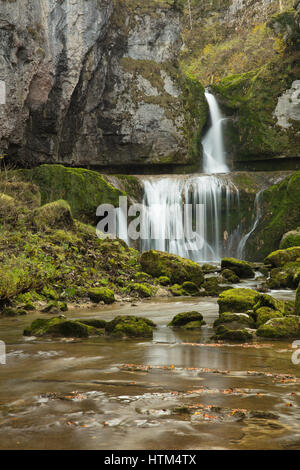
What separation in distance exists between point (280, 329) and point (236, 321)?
0.98 metres

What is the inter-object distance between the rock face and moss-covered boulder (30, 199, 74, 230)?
389 inches

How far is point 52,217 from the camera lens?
15672 millimetres

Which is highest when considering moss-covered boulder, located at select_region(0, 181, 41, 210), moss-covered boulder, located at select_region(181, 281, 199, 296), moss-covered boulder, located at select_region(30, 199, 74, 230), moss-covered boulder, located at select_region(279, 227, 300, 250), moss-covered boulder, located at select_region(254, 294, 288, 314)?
moss-covered boulder, located at select_region(0, 181, 41, 210)

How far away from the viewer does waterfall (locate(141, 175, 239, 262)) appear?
26.1 m

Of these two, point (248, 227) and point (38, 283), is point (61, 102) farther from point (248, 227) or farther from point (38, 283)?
point (38, 283)

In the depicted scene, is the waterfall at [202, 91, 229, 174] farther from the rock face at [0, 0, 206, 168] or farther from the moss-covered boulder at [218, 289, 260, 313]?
the moss-covered boulder at [218, 289, 260, 313]

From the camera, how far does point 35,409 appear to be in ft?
11.6

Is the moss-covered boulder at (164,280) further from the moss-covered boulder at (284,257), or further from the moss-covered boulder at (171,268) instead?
the moss-covered boulder at (284,257)

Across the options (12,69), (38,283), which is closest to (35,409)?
(38,283)

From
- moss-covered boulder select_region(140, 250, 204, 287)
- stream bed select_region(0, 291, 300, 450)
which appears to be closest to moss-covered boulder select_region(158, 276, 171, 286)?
moss-covered boulder select_region(140, 250, 204, 287)

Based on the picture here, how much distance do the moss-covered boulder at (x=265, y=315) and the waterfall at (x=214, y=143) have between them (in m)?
25.4

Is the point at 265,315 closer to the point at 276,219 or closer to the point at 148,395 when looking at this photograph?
the point at 148,395

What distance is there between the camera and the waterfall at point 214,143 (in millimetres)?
33562
